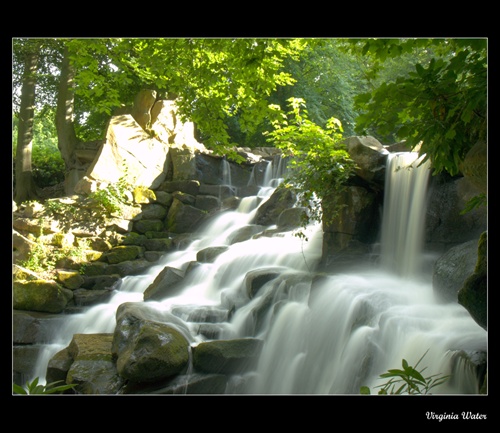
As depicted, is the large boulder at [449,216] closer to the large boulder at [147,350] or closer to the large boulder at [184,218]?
the large boulder at [147,350]

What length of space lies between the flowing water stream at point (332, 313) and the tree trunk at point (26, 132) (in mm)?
4336

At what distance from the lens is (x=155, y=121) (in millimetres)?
12438

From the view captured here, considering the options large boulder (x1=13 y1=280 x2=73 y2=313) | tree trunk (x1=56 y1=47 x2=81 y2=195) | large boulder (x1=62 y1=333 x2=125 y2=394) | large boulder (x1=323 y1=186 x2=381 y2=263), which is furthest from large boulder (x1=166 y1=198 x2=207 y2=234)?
large boulder (x1=62 y1=333 x2=125 y2=394)

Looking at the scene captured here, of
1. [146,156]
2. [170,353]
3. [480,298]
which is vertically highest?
[146,156]

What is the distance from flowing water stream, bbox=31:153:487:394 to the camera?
13.4ft

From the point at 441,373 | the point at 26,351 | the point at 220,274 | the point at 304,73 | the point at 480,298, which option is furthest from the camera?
the point at 304,73

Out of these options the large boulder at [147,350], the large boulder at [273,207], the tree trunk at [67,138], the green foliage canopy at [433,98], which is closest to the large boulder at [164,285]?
the large boulder at [147,350]

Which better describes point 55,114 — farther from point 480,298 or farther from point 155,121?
point 480,298

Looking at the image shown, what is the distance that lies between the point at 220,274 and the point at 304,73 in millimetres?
4051

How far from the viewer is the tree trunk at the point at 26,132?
9.95m
